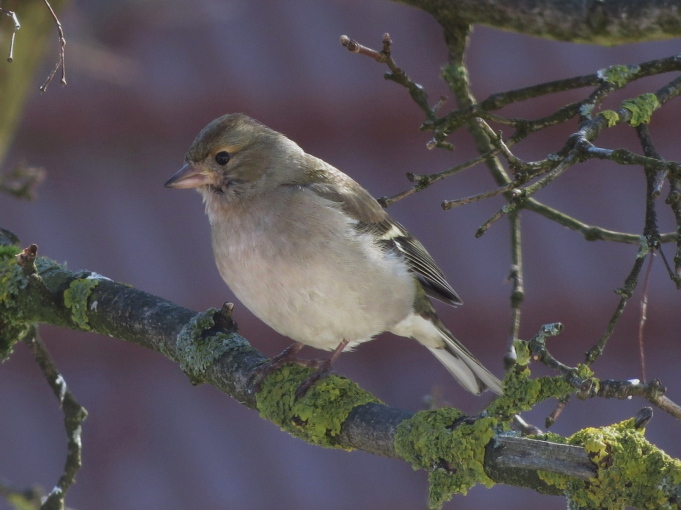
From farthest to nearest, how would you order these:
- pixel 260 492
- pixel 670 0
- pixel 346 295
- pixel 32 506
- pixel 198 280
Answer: pixel 198 280, pixel 260 492, pixel 346 295, pixel 32 506, pixel 670 0

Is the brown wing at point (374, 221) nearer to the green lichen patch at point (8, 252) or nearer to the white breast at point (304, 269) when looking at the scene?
the white breast at point (304, 269)

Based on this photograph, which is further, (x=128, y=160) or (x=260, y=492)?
(x=128, y=160)

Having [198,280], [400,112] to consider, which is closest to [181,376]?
[198,280]

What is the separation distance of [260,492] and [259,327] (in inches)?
47.1

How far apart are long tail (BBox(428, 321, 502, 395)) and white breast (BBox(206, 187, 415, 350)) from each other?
21.6 inches

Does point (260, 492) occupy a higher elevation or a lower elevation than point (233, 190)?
lower

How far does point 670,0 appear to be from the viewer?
3.25 m

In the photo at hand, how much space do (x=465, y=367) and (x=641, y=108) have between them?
6.19 feet

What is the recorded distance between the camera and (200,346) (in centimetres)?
338

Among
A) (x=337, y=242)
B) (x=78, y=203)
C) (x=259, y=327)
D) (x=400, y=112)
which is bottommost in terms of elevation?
(x=337, y=242)

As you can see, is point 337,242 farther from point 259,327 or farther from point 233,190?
point 259,327

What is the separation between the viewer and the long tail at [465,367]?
4477mm

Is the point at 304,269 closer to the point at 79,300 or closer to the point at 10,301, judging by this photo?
the point at 79,300

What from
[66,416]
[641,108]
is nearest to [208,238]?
[66,416]
